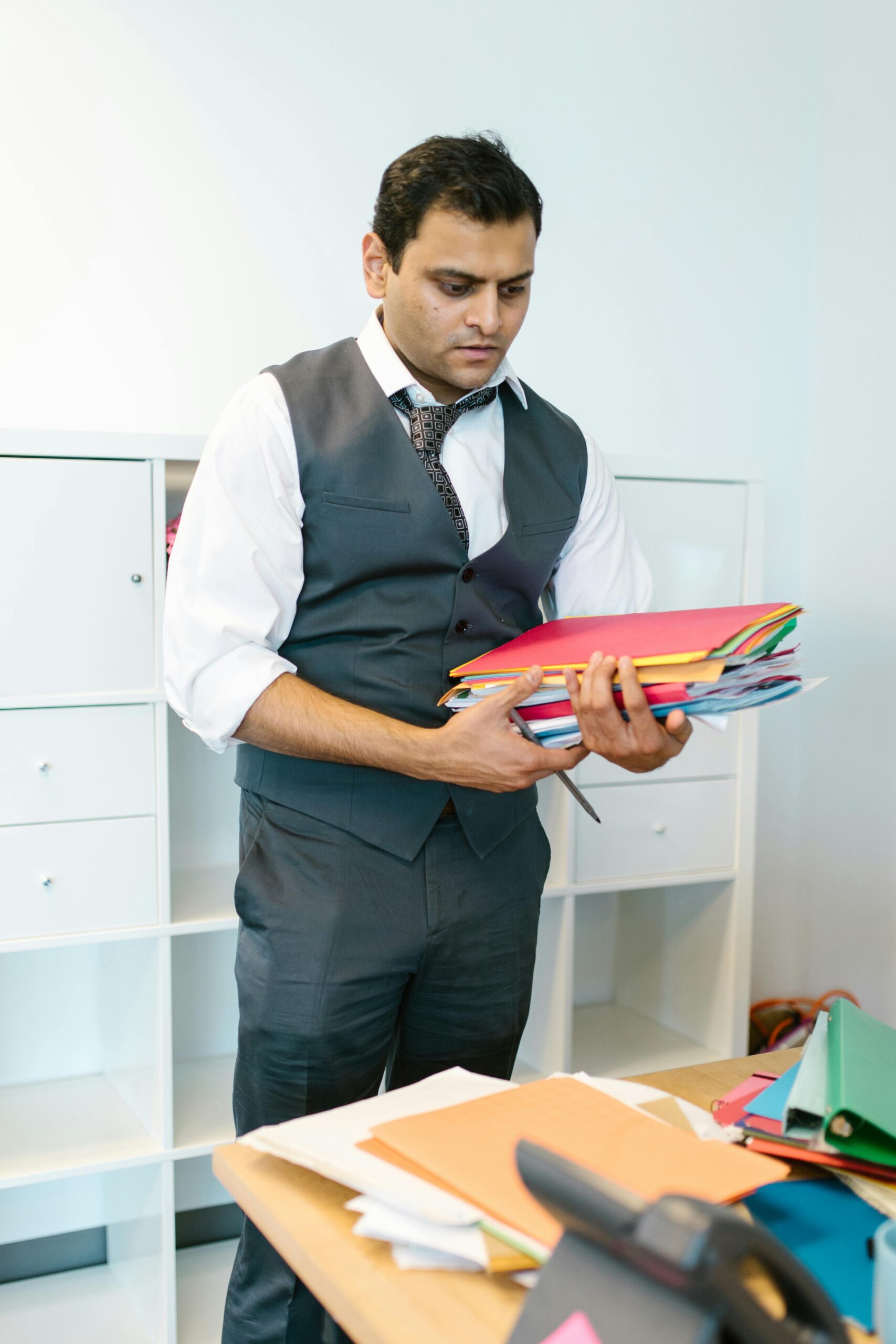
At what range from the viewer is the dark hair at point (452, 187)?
4.32 feet

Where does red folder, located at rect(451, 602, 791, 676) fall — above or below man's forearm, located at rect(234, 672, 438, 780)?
above

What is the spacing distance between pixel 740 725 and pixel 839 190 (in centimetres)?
132

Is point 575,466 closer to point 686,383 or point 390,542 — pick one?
point 390,542

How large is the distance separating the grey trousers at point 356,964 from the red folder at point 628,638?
0.28 metres

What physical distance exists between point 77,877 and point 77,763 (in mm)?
172

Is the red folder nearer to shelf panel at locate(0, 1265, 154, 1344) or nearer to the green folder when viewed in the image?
the green folder

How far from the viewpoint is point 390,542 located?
134 centimetres

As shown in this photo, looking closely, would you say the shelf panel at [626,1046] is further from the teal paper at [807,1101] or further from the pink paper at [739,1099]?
the teal paper at [807,1101]

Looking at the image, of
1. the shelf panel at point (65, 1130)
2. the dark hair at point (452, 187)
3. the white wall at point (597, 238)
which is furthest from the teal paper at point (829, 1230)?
the white wall at point (597, 238)

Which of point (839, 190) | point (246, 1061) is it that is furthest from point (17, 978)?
point (839, 190)

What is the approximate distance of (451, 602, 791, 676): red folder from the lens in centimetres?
100

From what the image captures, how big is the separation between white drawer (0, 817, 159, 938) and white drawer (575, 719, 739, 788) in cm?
80

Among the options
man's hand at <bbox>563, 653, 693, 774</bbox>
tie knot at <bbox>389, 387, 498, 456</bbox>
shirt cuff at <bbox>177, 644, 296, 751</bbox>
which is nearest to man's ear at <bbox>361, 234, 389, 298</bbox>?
tie knot at <bbox>389, 387, 498, 456</bbox>

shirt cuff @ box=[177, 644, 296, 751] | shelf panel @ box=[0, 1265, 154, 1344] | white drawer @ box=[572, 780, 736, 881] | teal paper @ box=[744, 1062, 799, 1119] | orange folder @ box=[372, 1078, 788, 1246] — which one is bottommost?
shelf panel @ box=[0, 1265, 154, 1344]
